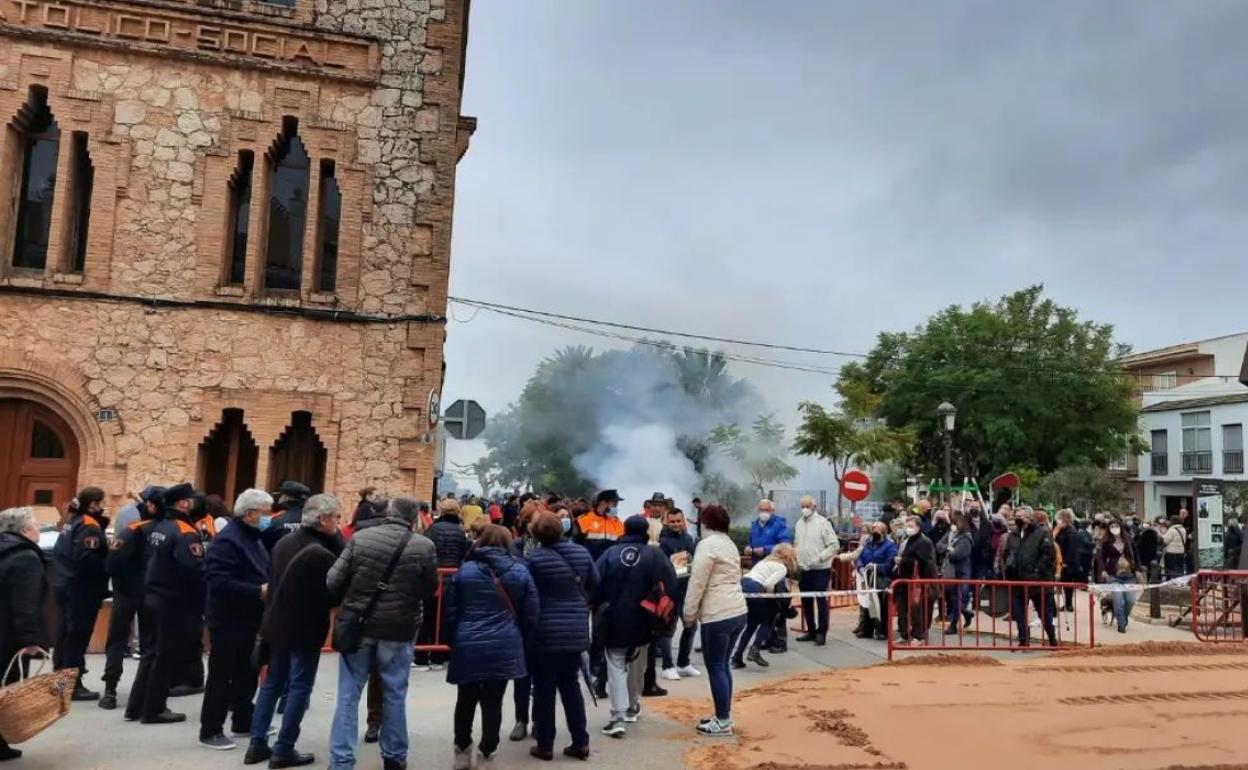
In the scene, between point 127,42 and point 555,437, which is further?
point 555,437

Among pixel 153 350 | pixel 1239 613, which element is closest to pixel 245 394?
pixel 153 350

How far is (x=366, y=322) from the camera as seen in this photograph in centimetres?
1346

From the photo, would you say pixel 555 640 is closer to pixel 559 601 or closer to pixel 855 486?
pixel 559 601

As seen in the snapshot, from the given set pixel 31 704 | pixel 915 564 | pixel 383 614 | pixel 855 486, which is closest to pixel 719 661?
pixel 383 614

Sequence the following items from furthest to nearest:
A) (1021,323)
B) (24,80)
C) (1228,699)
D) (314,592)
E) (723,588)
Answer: (1021,323) → (24,80) → (1228,699) → (723,588) → (314,592)

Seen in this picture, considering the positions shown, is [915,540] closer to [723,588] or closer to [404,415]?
[723,588]

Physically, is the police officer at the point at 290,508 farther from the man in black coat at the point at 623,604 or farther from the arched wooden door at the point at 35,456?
the arched wooden door at the point at 35,456

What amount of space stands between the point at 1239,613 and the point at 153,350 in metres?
16.0

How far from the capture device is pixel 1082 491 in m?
33.3

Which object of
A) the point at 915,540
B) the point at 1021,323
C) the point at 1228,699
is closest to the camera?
the point at 1228,699

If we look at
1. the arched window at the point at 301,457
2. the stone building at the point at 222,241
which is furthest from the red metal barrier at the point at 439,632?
the arched window at the point at 301,457

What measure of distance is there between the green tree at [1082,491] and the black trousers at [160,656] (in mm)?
32935

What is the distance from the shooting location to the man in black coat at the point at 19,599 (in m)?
5.74

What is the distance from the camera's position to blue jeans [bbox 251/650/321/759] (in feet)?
19.0
